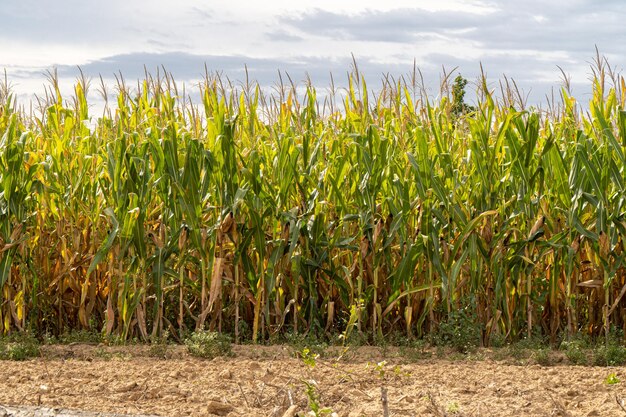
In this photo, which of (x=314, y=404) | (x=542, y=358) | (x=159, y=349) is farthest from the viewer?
(x=159, y=349)

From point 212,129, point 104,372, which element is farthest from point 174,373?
point 212,129

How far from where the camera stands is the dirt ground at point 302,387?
5.56m

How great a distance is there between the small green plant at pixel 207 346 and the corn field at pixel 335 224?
1.82 ft

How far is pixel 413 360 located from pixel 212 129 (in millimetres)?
3079

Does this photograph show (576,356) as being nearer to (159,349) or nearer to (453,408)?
(453,408)

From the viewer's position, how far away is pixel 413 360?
775cm

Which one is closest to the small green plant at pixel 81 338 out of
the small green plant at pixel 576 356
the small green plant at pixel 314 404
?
the small green plant at pixel 314 404

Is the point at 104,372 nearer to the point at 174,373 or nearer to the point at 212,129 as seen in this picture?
the point at 174,373

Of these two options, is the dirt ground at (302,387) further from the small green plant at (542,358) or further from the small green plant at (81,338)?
the small green plant at (81,338)

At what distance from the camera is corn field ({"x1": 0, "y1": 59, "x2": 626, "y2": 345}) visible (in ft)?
27.8

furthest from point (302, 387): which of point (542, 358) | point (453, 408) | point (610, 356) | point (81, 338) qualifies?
point (81, 338)

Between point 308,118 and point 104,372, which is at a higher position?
point 308,118

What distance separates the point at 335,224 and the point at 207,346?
1.88 meters

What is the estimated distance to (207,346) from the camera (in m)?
7.84
